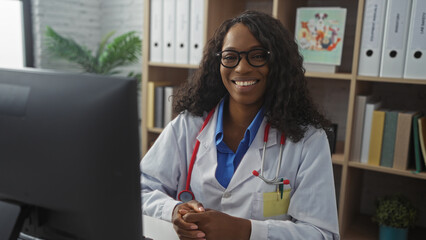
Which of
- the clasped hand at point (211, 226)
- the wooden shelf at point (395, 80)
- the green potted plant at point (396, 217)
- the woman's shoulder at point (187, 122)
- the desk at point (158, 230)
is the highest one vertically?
the wooden shelf at point (395, 80)

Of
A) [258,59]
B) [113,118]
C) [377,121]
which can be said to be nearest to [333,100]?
[377,121]

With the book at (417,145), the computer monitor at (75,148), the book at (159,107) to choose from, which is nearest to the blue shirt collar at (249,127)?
the computer monitor at (75,148)

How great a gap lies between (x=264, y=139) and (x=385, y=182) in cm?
134

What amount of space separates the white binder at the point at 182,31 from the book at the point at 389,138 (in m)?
1.15

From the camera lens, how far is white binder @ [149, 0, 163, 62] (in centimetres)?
239

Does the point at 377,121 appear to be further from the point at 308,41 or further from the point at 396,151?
the point at 308,41

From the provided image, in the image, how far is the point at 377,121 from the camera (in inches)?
75.4

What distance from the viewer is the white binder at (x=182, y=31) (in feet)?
7.59

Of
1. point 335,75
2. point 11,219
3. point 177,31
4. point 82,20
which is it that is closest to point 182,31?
point 177,31

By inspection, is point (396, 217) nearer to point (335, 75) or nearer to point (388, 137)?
point (388, 137)

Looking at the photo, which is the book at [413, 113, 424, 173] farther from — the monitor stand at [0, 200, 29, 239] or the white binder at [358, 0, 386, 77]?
the monitor stand at [0, 200, 29, 239]

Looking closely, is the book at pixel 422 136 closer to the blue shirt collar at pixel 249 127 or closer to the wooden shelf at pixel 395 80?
the wooden shelf at pixel 395 80

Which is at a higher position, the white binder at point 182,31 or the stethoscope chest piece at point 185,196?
the white binder at point 182,31

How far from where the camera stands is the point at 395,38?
1.82m
